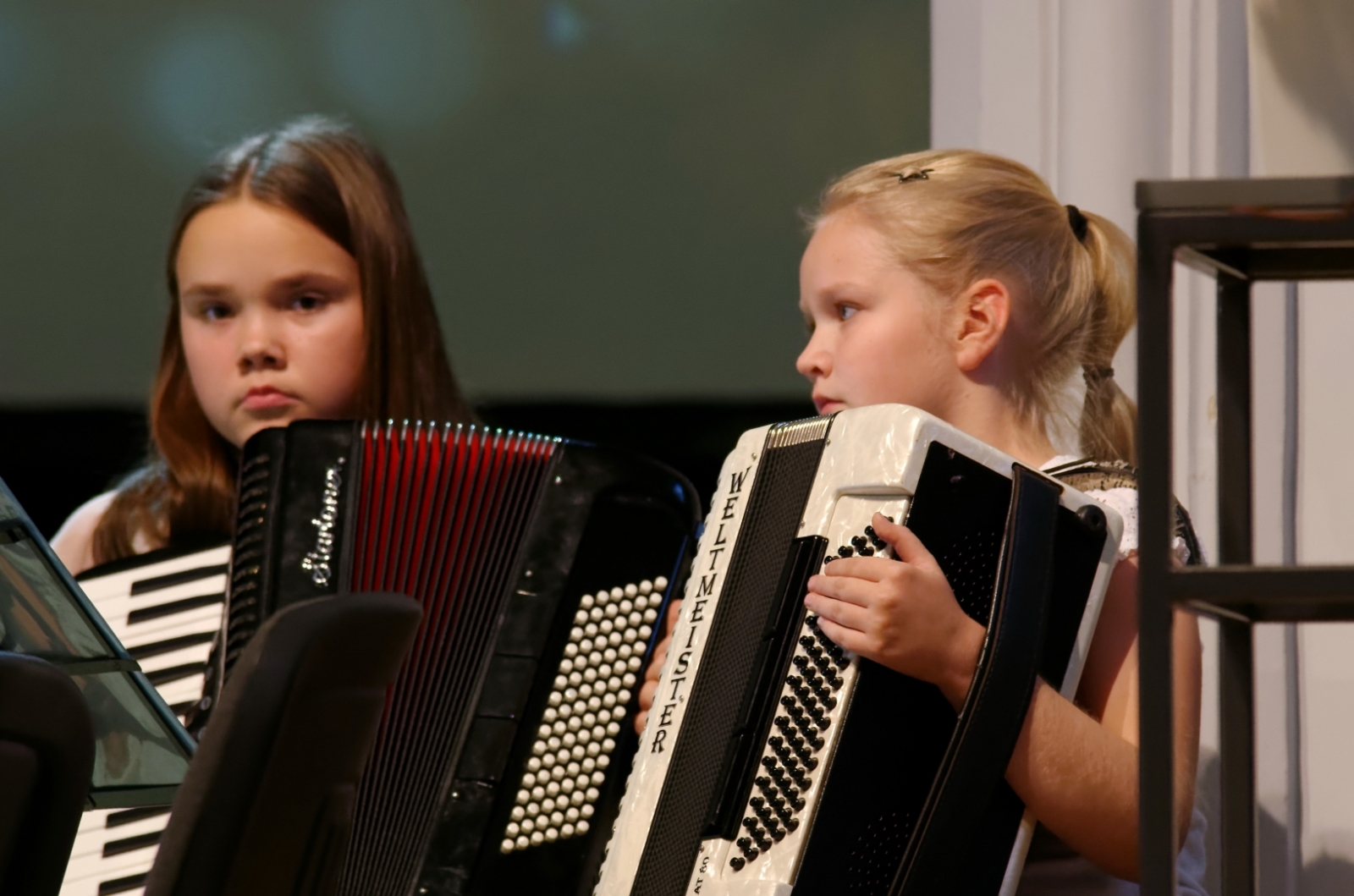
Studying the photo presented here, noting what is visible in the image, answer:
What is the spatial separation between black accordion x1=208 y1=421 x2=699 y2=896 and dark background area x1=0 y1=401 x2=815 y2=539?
1.89 ft

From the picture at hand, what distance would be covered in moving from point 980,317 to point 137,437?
4.26 ft

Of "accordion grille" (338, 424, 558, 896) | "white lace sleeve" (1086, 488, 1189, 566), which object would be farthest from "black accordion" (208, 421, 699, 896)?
"white lace sleeve" (1086, 488, 1189, 566)

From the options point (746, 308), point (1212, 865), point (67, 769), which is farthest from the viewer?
point (746, 308)

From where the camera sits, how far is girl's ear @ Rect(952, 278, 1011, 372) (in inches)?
57.1

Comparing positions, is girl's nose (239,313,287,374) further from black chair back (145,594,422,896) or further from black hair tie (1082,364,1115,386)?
black chair back (145,594,422,896)

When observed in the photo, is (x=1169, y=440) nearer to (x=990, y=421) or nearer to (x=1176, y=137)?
(x=990, y=421)

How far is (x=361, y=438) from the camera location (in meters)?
1.52

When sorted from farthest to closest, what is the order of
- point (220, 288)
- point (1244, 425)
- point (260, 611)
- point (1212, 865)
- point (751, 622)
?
point (220, 288), point (1212, 865), point (260, 611), point (751, 622), point (1244, 425)

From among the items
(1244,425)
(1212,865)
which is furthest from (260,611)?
(1212,865)

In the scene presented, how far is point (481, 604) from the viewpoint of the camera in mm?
1486

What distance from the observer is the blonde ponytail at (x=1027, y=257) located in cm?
147

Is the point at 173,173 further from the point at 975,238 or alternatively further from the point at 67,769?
the point at 67,769

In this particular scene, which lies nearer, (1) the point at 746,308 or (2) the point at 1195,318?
(2) the point at 1195,318

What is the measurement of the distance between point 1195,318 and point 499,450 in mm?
837
